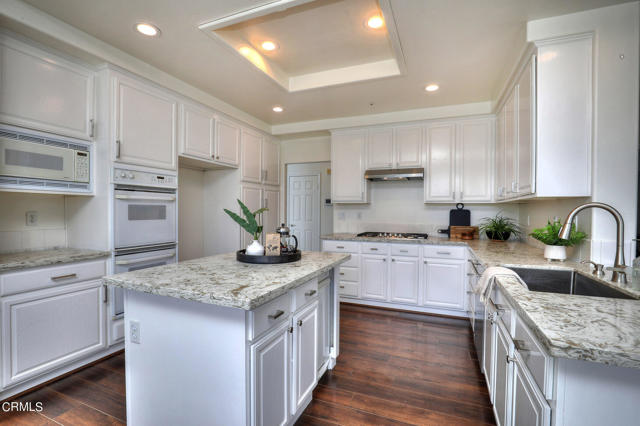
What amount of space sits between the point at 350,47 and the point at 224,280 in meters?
2.28

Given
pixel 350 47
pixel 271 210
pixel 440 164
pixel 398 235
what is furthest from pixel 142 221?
pixel 440 164

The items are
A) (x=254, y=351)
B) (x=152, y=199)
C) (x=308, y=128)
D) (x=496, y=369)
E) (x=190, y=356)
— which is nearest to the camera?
(x=254, y=351)

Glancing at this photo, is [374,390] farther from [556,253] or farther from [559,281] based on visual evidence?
[556,253]

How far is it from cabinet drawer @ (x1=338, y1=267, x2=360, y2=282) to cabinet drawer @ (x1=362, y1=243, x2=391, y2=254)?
0.28 metres

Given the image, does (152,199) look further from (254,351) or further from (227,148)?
(254,351)

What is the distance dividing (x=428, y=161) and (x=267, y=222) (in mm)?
2468

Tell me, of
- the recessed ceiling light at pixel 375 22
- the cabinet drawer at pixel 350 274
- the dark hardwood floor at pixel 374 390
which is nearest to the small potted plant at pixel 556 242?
the dark hardwood floor at pixel 374 390

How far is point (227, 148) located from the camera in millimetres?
3678

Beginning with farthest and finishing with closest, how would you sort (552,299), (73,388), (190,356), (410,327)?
(410,327), (73,388), (190,356), (552,299)

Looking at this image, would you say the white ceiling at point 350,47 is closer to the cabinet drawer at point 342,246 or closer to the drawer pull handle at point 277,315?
the cabinet drawer at point 342,246

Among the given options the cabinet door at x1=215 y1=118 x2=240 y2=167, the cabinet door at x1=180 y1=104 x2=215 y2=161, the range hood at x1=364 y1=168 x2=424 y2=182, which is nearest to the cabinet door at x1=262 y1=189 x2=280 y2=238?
the cabinet door at x1=215 y1=118 x2=240 y2=167

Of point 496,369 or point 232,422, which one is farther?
point 496,369

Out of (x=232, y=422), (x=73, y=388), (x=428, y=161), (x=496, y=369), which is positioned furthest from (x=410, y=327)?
(x=73, y=388)

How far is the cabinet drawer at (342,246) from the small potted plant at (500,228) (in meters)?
1.58
